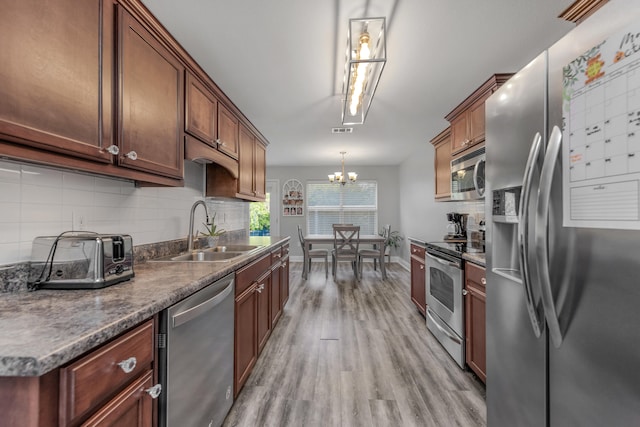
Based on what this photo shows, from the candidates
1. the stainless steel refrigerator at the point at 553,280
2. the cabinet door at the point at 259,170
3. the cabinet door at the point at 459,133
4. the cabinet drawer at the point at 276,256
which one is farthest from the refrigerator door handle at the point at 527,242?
the cabinet door at the point at 259,170

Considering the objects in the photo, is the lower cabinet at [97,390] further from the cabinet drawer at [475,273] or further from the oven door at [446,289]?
the oven door at [446,289]

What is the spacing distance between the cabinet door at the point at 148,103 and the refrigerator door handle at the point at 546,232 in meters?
1.64

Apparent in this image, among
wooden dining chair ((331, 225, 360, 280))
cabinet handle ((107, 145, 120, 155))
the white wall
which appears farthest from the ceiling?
the white wall

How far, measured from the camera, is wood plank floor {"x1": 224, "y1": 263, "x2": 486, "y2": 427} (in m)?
1.62

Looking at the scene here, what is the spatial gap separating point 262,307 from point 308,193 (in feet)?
15.8

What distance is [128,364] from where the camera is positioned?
0.80 m

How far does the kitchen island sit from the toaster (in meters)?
0.04

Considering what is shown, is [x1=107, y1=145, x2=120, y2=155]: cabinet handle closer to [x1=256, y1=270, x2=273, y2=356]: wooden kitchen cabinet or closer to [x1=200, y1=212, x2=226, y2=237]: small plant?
[x1=256, y1=270, x2=273, y2=356]: wooden kitchen cabinet

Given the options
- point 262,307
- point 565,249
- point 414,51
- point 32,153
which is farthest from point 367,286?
point 32,153

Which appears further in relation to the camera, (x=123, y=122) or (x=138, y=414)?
(x=123, y=122)

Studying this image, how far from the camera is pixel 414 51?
196 cm

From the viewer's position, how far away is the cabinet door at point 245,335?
167 cm

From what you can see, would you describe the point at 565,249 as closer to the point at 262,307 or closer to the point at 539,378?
the point at 539,378

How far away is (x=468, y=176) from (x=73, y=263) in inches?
109
